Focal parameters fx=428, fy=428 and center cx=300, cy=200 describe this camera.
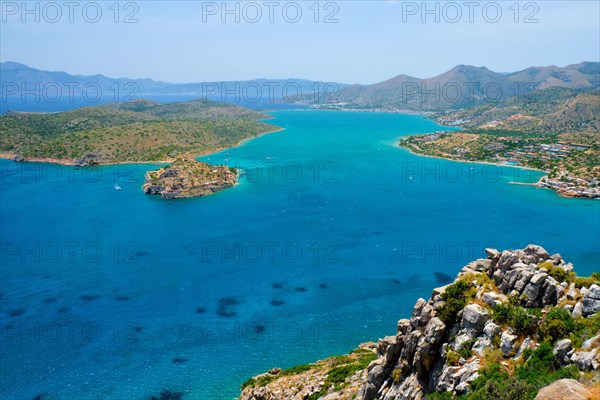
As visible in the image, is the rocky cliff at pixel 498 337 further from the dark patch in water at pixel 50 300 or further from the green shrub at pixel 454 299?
the dark patch in water at pixel 50 300

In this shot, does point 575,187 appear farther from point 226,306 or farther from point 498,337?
point 498,337

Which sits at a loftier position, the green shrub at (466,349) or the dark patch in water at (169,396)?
the green shrub at (466,349)

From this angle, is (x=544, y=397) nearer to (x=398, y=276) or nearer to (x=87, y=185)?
(x=398, y=276)

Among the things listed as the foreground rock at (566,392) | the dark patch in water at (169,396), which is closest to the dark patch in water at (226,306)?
the dark patch in water at (169,396)

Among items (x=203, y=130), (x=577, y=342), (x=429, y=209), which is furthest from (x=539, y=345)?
(x=203, y=130)

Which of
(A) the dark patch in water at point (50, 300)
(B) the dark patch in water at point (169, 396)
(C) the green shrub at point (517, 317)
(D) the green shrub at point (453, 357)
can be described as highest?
(C) the green shrub at point (517, 317)

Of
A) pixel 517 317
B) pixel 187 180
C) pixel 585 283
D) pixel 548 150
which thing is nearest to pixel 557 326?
pixel 517 317

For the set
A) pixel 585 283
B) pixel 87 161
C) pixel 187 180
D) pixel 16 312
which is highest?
pixel 87 161
